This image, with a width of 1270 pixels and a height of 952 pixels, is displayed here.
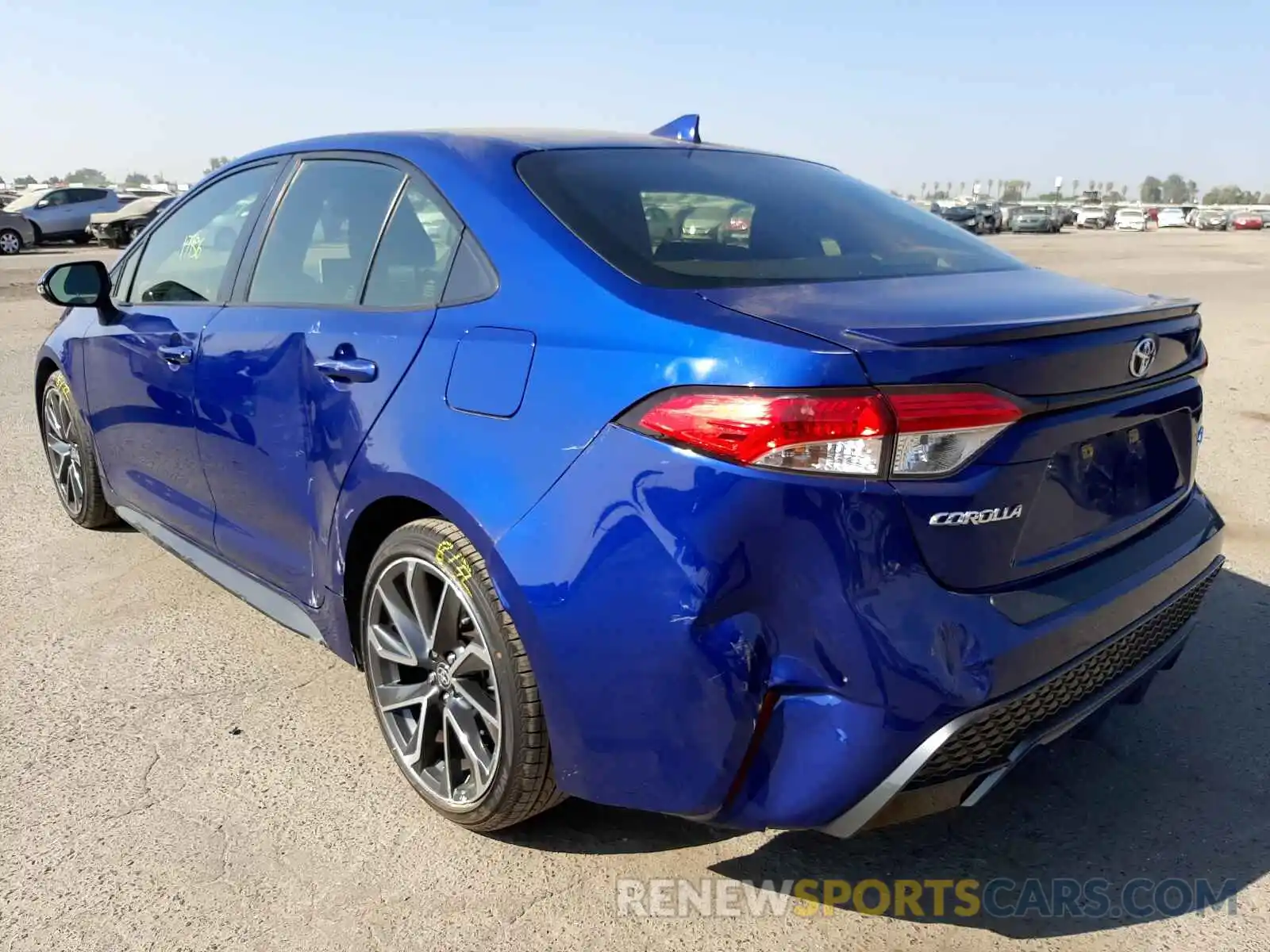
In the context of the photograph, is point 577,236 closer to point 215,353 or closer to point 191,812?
point 215,353

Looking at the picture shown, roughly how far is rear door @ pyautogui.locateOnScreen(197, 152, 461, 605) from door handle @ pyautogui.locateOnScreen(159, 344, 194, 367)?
0.10 meters

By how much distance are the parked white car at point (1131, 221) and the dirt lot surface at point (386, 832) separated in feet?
222

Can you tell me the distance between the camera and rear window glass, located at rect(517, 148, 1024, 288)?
229 centimetres

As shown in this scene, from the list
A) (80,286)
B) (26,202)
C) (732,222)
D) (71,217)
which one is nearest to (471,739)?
(732,222)

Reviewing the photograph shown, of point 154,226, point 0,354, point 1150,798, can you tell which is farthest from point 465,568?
point 0,354

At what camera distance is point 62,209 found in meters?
27.0

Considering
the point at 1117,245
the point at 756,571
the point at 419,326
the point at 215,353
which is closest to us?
the point at 756,571

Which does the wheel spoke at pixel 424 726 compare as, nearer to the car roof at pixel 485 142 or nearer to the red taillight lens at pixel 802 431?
the red taillight lens at pixel 802 431

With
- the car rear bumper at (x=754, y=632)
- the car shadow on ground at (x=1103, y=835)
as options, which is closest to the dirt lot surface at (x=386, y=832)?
the car shadow on ground at (x=1103, y=835)

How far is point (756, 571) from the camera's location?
5.96ft

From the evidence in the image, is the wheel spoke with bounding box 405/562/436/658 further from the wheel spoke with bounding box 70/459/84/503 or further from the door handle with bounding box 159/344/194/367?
A: the wheel spoke with bounding box 70/459/84/503

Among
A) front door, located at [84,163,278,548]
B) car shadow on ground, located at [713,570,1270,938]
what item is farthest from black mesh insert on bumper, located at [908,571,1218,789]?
front door, located at [84,163,278,548]

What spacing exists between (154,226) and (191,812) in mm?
2464

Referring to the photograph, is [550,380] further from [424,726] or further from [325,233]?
[325,233]
